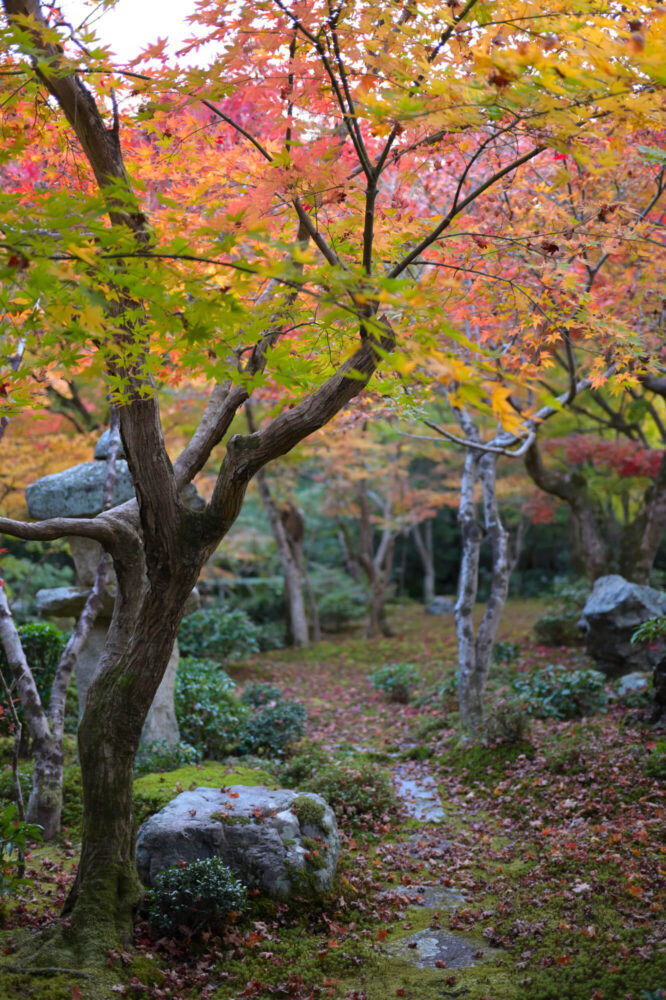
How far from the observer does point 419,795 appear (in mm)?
6949

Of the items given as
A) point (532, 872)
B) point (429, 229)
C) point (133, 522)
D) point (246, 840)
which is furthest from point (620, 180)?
point (246, 840)

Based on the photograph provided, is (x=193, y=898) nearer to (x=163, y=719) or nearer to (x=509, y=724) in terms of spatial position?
(x=163, y=719)

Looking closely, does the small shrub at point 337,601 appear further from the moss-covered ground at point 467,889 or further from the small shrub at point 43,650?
the small shrub at point 43,650

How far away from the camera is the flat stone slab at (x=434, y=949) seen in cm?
405

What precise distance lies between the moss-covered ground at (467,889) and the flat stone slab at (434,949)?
0.07m

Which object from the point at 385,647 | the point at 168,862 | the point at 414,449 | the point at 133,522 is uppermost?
the point at 414,449

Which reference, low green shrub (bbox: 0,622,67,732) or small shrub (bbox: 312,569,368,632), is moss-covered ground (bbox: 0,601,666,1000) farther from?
small shrub (bbox: 312,569,368,632)

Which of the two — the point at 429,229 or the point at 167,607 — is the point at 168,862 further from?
the point at 429,229

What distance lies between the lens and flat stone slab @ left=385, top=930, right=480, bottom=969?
405cm

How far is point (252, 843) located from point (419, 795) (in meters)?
2.79

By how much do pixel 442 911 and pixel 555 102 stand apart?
459 cm

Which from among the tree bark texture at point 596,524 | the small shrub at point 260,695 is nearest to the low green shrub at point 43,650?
the small shrub at point 260,695

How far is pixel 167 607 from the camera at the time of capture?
3832 mm

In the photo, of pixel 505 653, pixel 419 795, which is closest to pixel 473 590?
pixel 419 795
